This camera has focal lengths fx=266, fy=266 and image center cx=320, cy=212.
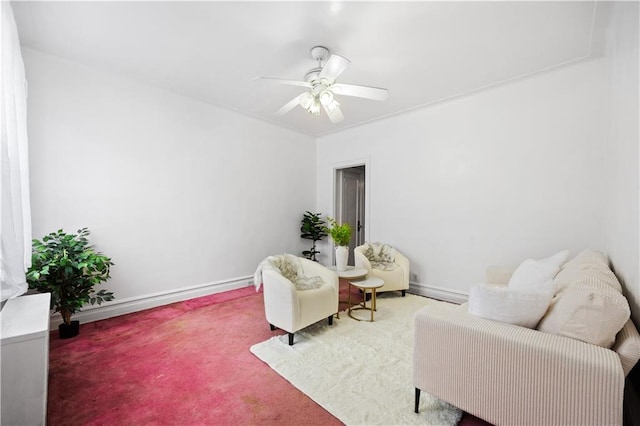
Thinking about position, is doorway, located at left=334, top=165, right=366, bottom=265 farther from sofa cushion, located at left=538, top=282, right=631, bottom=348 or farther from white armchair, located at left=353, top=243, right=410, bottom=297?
sofa cushion, located at left=538, top=282, right=631, bottom=348

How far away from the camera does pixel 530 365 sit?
1.21 m

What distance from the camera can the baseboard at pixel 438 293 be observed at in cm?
Answer: 366

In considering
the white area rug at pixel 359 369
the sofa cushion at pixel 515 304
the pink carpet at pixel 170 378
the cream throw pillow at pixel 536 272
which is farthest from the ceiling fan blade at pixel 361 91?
the pink carpet at pixel 170 378

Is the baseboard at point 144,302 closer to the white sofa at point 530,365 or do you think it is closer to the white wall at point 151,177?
the white wall at point 151,177

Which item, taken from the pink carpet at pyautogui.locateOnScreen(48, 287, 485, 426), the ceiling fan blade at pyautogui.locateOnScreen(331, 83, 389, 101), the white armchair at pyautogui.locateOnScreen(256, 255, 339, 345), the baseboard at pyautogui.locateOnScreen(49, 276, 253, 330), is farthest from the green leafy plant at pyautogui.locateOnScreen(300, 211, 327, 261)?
the ceiling fan blade at pyautogui.locateOnScreen(331, 83, 389, 101)

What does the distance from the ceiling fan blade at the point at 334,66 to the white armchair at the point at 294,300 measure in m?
1.86

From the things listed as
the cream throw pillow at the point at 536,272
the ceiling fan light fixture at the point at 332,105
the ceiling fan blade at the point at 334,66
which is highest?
the ceiling fan blade at the point at 334,66

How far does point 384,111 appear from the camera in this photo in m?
4.22

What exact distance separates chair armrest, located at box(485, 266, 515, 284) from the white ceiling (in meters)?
2.26

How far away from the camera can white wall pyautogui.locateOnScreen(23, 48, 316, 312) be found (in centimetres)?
280

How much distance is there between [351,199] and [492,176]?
2820 millimetres

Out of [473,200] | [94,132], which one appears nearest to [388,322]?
[473,200]

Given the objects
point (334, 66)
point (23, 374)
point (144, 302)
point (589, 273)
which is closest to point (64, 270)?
point (144, 302)

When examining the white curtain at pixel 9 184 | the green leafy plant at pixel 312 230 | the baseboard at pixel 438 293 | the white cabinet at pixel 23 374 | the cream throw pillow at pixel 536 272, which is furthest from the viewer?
the green leafy plant at pixel 312 230
